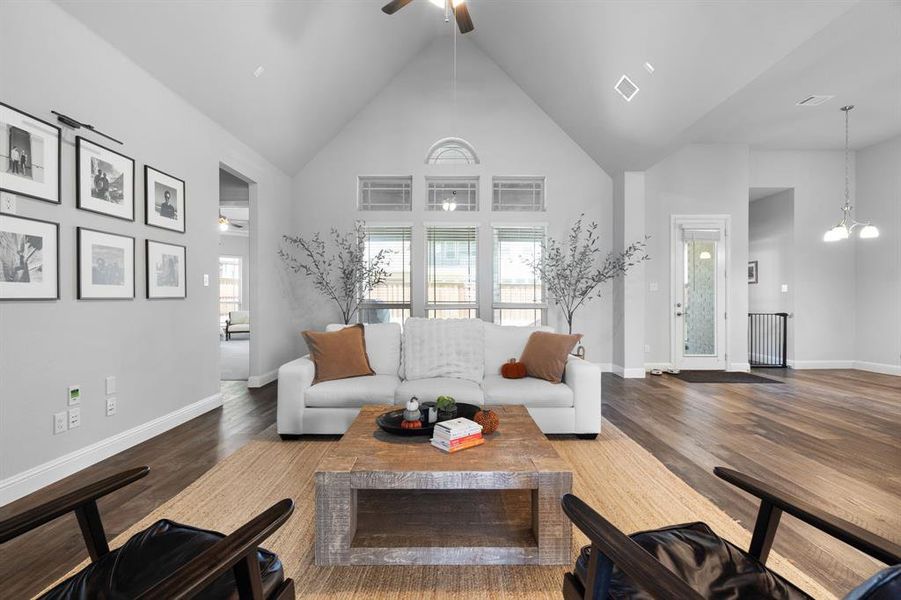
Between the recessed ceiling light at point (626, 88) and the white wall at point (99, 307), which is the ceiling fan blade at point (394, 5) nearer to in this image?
the white wall at point (99, 307)

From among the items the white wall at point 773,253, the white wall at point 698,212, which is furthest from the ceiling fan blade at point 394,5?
the white wall at point 773,253

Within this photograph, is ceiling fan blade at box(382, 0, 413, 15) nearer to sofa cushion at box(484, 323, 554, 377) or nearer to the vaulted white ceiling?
the vaulted white ceiling

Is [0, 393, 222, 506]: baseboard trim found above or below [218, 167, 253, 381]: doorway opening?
below

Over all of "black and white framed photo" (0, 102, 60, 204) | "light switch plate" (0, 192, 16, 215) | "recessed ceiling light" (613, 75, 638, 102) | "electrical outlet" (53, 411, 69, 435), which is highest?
"recessed ceiling light" (613, 75, 638, 102)

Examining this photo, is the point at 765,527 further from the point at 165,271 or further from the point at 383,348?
the point at 165,271

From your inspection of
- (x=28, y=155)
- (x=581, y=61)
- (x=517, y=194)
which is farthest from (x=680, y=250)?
(x=28, y=155)

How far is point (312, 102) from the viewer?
14.6ft

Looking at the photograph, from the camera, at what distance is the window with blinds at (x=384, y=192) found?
5586 millimetres

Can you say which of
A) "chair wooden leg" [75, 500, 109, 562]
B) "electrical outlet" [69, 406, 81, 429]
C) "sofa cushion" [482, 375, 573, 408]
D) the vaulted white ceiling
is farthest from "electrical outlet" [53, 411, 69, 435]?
"sofa cushion" [482, 375, 573, 408]

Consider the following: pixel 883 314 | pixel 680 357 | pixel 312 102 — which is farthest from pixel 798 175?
pixel 312 102

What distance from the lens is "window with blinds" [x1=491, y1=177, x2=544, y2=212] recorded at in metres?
5.61

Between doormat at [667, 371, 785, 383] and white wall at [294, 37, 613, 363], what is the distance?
1.01 m

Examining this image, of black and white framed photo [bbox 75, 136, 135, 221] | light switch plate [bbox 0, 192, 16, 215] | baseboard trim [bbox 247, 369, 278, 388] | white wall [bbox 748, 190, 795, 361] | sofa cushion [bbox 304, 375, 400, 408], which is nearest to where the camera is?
light switch plate [bbox 0, 192, 16, 215]

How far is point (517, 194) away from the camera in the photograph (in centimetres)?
564
